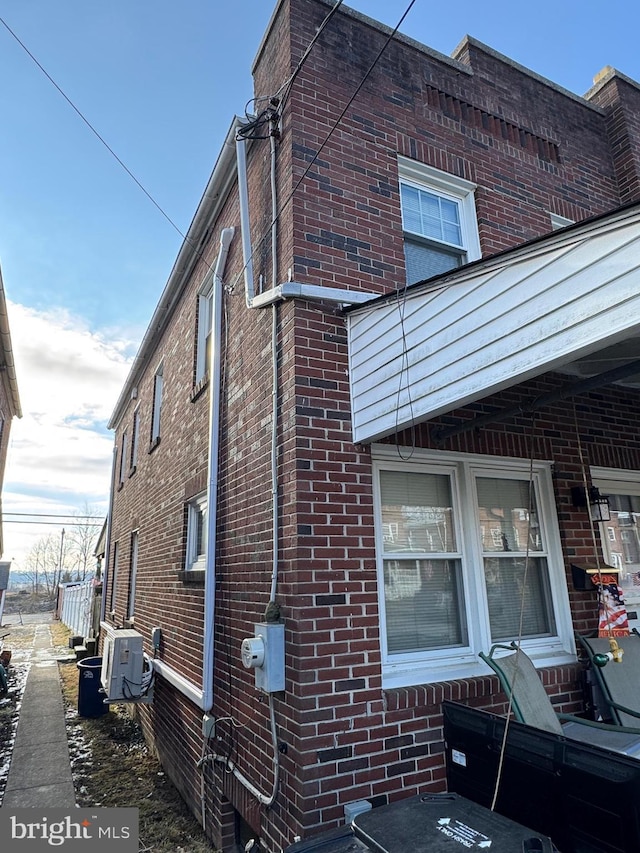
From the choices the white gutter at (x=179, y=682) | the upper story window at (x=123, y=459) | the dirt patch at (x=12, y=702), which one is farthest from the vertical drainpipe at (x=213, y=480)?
the upper story window at (x=123, y=459)

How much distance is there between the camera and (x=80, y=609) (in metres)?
19.6

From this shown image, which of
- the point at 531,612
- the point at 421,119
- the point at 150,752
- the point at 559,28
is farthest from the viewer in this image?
the point at 150,752

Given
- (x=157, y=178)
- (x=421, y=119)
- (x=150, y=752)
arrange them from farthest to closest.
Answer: (x=150, y=752) → (x=157, y=178) → (x=421, y=119)

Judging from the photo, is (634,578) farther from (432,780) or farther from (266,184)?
(266,184)

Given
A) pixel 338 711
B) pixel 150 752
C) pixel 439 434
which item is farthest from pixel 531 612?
pixel 150 752

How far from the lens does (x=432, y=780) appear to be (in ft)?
10.7

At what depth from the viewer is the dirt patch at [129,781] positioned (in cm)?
448

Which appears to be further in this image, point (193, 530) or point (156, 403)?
point (156, 403)

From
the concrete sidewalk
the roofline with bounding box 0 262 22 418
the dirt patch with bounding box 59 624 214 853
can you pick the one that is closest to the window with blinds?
the dirt patch with bounding box 59 624 214 853

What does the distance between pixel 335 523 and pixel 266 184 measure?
9.62 feet

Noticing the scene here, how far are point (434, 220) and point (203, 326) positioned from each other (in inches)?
127

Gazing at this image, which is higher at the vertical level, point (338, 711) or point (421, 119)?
point (421, 119)

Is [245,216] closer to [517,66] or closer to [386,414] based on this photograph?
[386,414]

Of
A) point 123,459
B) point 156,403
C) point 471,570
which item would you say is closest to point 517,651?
point 471,570
